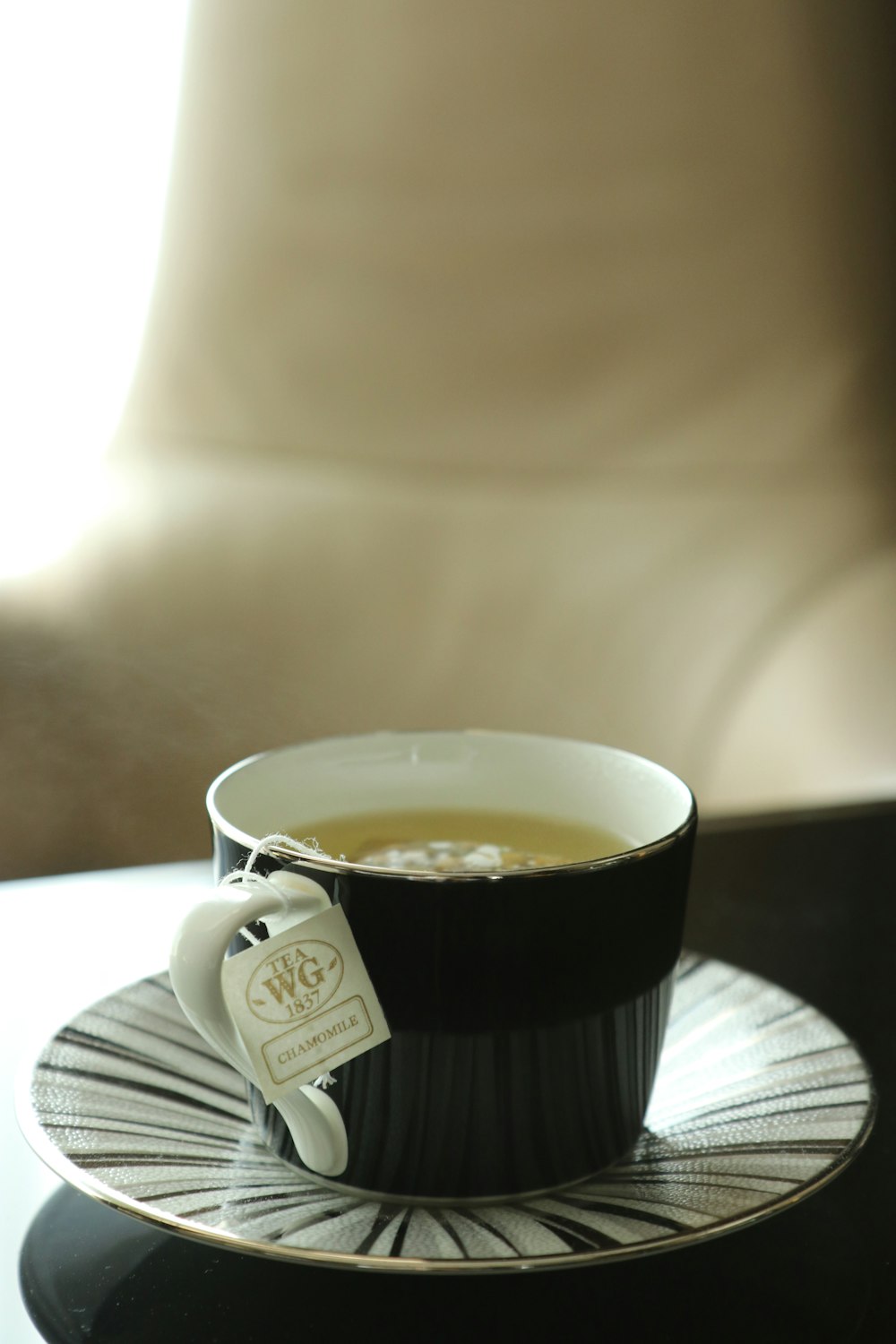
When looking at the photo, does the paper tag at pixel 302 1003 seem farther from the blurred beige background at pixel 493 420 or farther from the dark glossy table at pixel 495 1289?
the blurred beige background at pixel 493 420

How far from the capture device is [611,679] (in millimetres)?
1666

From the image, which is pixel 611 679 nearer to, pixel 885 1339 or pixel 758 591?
pixel 758 591

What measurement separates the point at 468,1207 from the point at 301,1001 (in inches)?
3.3

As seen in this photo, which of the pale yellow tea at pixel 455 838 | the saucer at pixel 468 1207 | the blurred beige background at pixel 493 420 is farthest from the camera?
the blurred beige background at pixel 493 420

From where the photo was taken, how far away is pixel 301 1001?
1.37ft

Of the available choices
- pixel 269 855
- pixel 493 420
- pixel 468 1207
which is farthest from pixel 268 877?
pixel 493 420

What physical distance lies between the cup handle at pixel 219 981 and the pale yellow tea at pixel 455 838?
0.33 ft

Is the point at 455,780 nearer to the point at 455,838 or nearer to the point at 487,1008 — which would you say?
the point at 455,838

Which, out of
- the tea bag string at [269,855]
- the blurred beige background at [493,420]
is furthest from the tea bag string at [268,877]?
the blurred beige background at [493,420]

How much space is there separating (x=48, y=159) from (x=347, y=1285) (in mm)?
1312

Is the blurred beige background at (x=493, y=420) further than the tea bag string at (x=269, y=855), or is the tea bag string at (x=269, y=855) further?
the blurred beige background at (x=493, y=420)

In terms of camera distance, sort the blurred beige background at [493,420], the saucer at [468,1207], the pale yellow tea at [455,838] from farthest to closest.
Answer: the blurred beige background at [493,420] < the pale yellow tea at [455,838] < the saucer at [468,1207]

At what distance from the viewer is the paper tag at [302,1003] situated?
42 cm

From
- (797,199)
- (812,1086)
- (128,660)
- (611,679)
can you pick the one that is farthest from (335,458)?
(812,1086)
